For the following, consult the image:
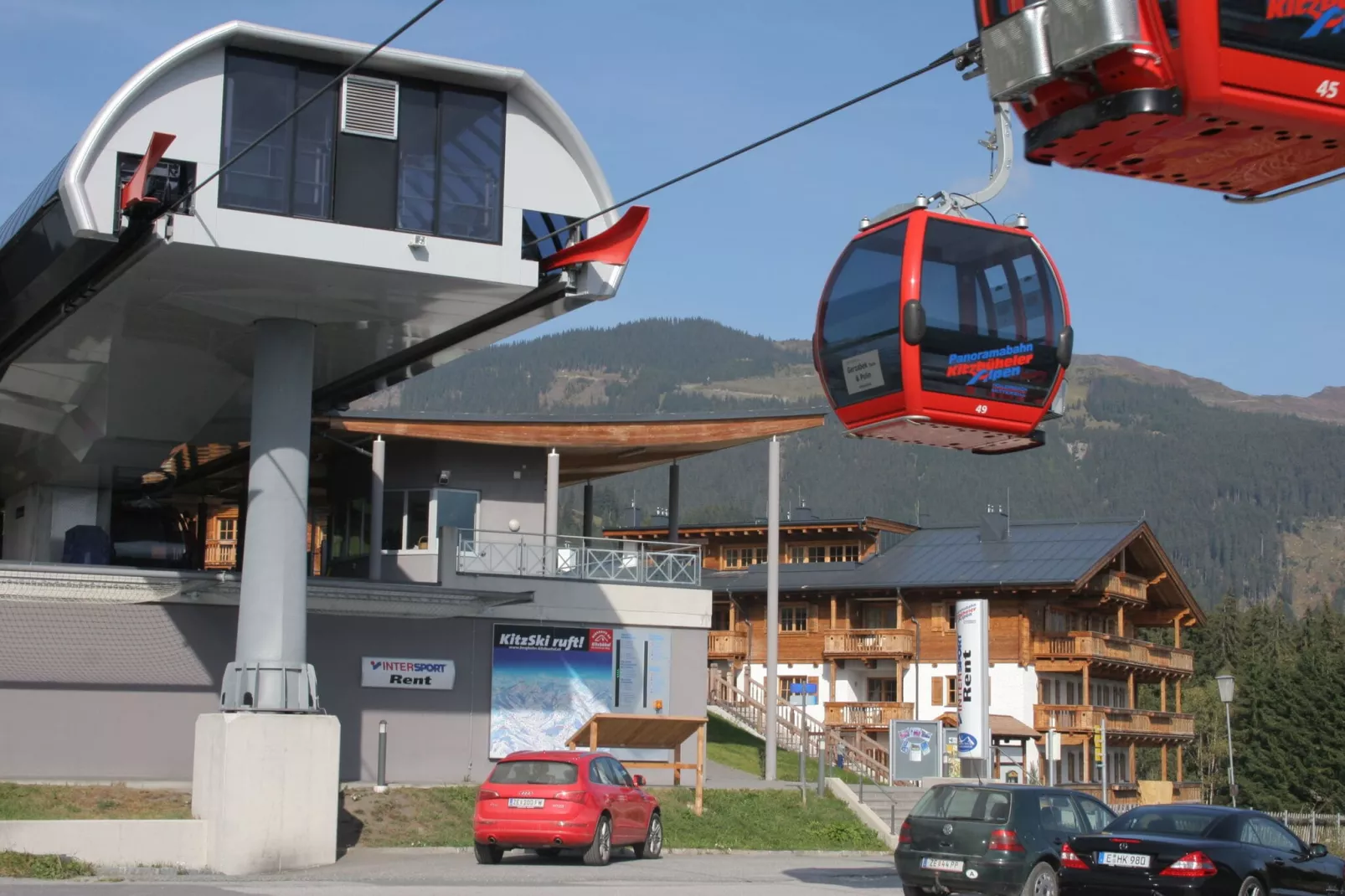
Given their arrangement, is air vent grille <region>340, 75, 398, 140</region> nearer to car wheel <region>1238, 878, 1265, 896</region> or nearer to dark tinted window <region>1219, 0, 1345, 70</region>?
car wheel <region>1238, 878, 1265, 896</region>

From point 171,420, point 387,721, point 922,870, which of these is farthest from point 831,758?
point 922,870

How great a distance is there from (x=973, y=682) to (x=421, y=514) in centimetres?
1278

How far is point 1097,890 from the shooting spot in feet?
49.4

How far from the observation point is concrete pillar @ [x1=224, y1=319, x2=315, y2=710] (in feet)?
70.3

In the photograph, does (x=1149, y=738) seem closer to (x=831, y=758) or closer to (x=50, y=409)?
(x=831, y=758)

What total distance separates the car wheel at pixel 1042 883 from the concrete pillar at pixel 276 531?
33.1ft

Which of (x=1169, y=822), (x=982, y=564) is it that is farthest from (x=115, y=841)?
(x=982, y=564)

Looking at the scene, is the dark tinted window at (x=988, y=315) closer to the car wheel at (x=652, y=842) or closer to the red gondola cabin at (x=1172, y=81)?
the red gondola cabin at (x=1172, y=81)

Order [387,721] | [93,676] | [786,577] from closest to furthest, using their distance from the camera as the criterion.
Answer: [93,676] → [387,721] → [786,577]

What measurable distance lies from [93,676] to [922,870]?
1531cm

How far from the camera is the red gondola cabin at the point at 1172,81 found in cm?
882

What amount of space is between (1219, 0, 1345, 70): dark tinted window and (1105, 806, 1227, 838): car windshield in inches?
336

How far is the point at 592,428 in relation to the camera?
33.1 meters

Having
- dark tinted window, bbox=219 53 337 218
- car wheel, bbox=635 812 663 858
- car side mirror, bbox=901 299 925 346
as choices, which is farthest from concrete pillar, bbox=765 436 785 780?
car side mirror, bbox=901 299 925 346
